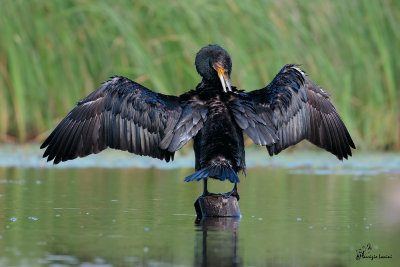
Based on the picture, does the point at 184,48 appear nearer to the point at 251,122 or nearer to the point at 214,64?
the point at 214,64

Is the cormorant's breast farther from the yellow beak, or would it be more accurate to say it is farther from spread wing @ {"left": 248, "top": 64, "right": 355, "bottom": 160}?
spread wing @ {"left": 248, "top": 64, "right": 355, "bottom": 160}

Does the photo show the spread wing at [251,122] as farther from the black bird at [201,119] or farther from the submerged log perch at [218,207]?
the submerged log perch at [218,207]

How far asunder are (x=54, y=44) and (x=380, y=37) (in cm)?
462

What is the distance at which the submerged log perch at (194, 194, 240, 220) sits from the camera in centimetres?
702

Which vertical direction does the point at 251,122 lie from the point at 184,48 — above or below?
below

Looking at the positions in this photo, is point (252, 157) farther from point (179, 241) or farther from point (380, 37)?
point (179, 241)

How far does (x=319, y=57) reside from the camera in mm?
12414

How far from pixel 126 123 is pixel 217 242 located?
2316mm

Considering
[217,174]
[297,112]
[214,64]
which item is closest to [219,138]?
[217,174]

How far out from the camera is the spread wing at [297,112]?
7.64 m

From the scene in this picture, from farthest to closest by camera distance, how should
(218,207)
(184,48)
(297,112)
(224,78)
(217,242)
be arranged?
(184,48) → (297,112) → (224,78) → (218,207) → (217,242)

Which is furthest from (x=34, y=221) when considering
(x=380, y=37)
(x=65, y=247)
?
(x=380, y=37)

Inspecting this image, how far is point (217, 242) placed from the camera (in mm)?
5574

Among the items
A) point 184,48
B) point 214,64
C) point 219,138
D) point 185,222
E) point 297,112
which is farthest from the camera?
point 184,48
